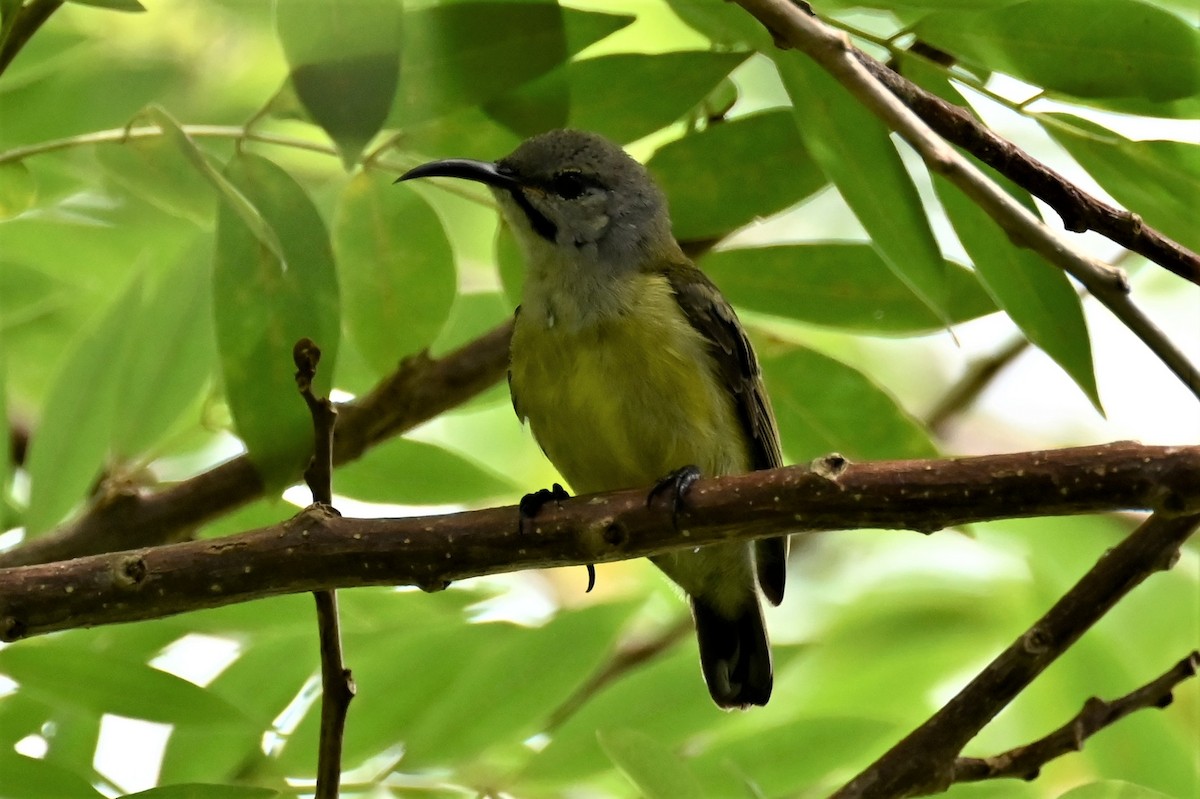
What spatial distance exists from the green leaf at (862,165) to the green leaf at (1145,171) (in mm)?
322

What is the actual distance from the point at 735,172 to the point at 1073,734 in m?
1.23

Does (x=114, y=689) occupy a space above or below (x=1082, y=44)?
below

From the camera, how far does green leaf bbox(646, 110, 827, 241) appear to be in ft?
8.68

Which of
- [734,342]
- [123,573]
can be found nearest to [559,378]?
[734,342]

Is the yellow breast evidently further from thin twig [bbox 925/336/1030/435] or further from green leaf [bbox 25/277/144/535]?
thin twig [bbox 925/336/1030/435]

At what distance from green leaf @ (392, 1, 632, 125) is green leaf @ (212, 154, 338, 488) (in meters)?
0.29

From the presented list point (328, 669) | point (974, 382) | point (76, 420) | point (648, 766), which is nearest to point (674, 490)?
point (648, 766)

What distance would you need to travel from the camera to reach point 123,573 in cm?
215

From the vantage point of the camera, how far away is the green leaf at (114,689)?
2299 millimetres

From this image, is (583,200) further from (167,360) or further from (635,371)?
(167,360)

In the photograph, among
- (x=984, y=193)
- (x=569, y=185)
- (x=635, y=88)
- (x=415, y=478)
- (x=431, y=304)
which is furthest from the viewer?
(x=569, y=185)

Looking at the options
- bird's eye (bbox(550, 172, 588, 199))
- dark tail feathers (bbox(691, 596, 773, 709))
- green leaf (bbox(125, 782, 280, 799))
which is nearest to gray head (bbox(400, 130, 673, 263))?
bird's eye (bbox(550, 172, 588, 199))

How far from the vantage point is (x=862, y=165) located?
2322 mm

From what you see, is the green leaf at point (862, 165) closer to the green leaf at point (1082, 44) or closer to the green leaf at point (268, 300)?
the green leaf at point (1082, 44)
